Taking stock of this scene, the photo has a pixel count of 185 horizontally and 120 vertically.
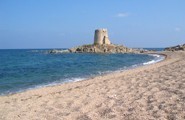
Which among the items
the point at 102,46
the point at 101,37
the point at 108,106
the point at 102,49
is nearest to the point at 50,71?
the point at 108,106

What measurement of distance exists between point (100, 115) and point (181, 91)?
10.4 feet

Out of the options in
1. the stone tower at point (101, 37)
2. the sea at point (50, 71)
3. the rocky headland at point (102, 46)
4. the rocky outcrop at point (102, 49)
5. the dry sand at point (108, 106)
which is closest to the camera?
the dry sand at point (108, 106)

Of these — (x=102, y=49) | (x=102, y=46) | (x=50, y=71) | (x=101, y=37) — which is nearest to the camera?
(x=50, y=71)

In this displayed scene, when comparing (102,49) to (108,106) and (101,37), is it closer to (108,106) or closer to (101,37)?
(101,37)

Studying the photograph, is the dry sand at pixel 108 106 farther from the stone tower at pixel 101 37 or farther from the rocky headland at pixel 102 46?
the rocky headland at pixel 102 46

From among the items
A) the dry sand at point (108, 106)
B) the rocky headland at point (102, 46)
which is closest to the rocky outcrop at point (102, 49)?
the rocky headland at point (102, 46)

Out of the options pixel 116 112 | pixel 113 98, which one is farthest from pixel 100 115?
pixel 113 98

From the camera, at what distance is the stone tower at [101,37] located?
82438 millimetres

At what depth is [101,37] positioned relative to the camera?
83.1 metres

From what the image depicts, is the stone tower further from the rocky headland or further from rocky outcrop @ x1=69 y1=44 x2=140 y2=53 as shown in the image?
rocky outcrop @ x1=69 y1=44 x2=140 y2=53

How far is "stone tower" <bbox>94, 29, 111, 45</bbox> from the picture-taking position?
270 feet

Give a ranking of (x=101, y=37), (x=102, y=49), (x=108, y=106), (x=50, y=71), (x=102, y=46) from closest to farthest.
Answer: (x=108, y=106) → (x=50, y=71) → (x=101, y=37) → (x=102, y=49) → (x=102, y=46)

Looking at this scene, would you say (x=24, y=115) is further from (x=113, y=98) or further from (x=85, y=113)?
(x=113, y=98)

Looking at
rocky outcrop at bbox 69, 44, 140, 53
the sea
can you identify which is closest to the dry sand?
the sea
